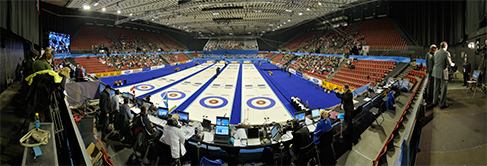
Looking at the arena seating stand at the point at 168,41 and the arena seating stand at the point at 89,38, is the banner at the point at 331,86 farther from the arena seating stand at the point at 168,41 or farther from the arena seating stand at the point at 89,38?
the arena seating stand at the point at 168,41

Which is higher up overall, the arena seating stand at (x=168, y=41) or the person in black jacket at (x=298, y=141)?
the arena seating stand at (x=168, y=41)

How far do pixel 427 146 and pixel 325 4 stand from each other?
2160 cm

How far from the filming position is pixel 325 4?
67.6 feet

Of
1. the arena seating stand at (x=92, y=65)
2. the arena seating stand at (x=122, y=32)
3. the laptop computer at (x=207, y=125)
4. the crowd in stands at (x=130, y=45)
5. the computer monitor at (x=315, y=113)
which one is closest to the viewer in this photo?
the laptop computer at (x=207, y=125)

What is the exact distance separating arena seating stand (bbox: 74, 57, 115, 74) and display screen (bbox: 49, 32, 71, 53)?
5.64ft

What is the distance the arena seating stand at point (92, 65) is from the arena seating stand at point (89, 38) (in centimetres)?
369

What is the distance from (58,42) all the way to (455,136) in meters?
32.9

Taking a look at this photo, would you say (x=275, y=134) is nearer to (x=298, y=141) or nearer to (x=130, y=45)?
(x=298, y=141)

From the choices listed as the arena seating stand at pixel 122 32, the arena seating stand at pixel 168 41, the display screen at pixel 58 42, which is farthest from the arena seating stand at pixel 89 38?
the arena seating stand at pixel 168 41

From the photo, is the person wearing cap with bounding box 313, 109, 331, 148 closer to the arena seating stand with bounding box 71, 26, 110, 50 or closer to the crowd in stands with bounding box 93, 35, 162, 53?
the crowd in stands with bounding box 93, 35, 162, 53

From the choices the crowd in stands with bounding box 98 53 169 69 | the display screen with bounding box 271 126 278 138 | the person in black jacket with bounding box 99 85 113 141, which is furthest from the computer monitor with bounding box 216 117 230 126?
the crowd in stands with bounding box 98 53 169 69

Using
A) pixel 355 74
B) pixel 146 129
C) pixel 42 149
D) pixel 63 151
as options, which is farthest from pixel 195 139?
pixel 355 74

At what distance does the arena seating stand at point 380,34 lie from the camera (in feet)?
60.3

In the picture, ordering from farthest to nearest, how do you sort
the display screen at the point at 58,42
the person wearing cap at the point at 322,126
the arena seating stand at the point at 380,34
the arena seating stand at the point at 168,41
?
1. the arena seating stand at the point at 168,41
2. the display screen at the point at 58,42
3. the arena seating stand at the point at 380,34
4. the person wearing cap at the point at 322,126
